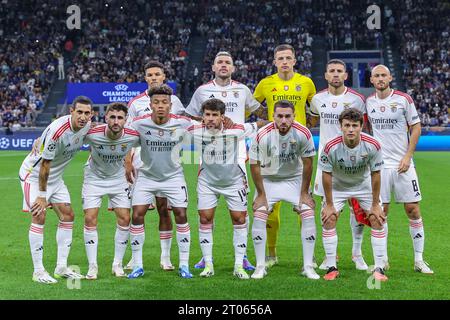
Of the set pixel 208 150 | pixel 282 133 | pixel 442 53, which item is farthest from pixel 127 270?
pixel 442 53

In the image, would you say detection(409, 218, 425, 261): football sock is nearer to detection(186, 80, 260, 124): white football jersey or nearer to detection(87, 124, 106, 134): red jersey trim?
detection(186, 80, 260, 124): white football jersey

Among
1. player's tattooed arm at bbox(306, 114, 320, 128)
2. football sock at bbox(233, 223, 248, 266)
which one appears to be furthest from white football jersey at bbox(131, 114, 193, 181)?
player's tattooed arm at bbox(306, 114, 320, 128)

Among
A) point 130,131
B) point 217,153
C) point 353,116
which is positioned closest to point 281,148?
point 217,153

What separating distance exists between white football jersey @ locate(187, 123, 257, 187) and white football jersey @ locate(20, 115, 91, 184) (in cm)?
127

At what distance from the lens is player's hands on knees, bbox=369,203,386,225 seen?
27.5ft

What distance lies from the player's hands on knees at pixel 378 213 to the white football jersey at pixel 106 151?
276cm

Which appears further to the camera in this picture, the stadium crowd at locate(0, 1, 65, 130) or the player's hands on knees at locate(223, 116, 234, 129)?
the stadium crowd at locate(0, 1, 65, 130)

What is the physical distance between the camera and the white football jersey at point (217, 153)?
8711 millimetres

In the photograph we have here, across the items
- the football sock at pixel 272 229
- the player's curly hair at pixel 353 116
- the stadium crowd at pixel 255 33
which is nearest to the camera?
the player's curly hair at pixel 353 116

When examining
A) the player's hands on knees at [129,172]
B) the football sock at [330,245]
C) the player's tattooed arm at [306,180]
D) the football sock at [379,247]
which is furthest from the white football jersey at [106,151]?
the football sock at [379,247]

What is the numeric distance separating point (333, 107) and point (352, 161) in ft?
3.58

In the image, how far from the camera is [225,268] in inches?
356

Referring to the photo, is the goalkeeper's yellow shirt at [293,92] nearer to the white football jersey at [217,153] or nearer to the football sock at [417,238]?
the white football jersey at [217,153]
